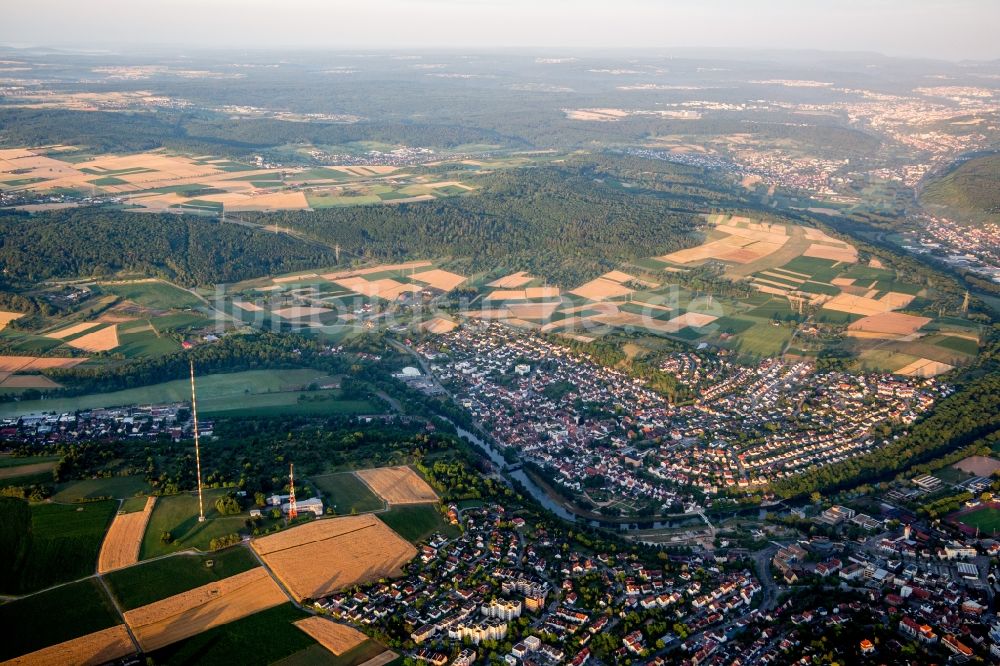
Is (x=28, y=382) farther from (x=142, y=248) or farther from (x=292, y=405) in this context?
(x=142, y=248)

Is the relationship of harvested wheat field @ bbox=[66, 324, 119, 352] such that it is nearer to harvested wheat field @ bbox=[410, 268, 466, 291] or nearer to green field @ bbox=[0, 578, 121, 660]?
harvested wheat field @ bbox=[410, 268, 466, 291]

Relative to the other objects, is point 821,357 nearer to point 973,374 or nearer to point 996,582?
point 973,374

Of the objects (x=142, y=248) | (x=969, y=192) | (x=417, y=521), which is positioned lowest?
(x=417, y=521)

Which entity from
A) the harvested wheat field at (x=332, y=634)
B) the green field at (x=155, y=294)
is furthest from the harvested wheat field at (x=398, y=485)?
the green field at (x=155, y=294)

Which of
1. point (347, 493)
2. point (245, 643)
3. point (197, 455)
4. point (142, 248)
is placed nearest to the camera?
point (245, 643)

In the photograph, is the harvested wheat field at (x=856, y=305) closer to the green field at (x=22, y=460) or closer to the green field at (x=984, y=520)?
the green field at (x=984, y=520)

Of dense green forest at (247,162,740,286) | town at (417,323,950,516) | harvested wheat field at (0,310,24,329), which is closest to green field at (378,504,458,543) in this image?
town at (417,323,950,516)

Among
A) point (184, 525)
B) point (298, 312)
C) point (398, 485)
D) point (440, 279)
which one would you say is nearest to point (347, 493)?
point (398, 485)
